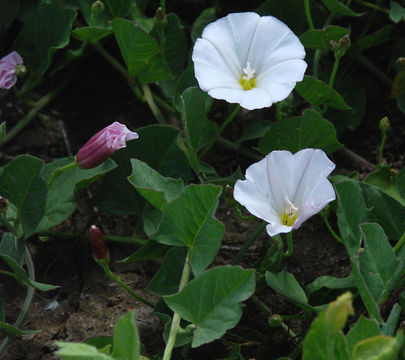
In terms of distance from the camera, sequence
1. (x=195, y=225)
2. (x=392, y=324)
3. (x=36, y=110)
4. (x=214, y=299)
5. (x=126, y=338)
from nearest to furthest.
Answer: (x=126, y=338) < (x=392, y=324) < (x=214, y=299) < (x=195, y=225) < (x=36, y=110)

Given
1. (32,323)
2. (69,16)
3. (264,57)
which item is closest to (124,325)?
(32,323)

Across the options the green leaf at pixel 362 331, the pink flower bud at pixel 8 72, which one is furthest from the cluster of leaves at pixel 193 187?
the pink flower bud at pixel 8 72

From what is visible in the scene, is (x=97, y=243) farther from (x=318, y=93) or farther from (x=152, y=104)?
(x=318, y=93)

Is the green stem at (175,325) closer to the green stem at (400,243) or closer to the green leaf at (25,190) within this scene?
the green leaf at (25,190)

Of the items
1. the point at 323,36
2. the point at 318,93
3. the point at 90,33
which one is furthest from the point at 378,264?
the point at 90,33

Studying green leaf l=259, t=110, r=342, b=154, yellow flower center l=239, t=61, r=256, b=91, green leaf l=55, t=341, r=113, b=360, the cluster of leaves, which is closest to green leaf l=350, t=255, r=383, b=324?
the cluster of leaves
